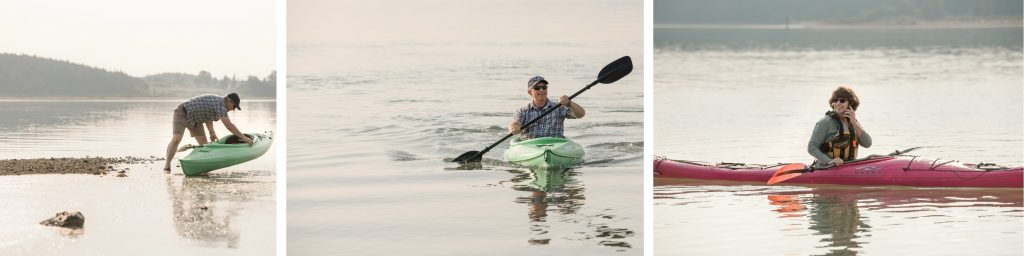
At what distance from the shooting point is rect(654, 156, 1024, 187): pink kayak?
5.82 metres

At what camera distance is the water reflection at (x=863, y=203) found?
511 centimetres

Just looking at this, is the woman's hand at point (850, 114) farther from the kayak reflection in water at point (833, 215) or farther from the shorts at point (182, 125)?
the shorts at point (182, 125)

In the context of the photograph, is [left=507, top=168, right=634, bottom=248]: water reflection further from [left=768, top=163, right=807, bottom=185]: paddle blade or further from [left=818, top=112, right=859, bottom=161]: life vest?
[left=818, top=112, right=859, bottom=161]: life vest

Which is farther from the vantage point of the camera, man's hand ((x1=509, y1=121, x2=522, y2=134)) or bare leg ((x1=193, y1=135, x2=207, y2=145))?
man's hand ((x1=509, y1=121, x2=522, y2=134))

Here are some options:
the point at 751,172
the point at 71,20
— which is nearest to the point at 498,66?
the point at 751,172

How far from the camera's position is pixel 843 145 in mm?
5840

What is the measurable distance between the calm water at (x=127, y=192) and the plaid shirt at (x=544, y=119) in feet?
4.64

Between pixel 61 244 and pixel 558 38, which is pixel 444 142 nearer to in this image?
pixel 558 38

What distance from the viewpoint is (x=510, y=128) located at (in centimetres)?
595

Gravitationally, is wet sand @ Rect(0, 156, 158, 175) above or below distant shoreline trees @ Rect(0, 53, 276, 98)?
below

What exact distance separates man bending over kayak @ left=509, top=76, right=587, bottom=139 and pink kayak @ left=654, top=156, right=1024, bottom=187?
0.45m

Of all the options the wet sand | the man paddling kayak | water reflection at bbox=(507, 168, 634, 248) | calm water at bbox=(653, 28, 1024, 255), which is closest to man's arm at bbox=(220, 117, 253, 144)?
the man paddling kayak

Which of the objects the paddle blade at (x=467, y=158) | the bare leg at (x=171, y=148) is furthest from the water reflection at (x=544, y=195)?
the bare leg at (x=171, y=148)

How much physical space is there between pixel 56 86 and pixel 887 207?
3.29 metres
